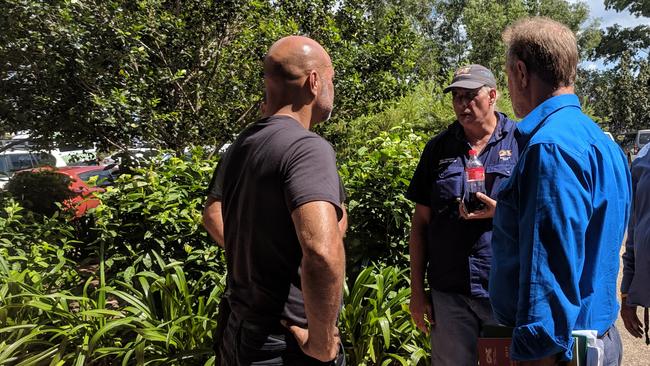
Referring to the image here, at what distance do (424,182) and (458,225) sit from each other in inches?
12.6

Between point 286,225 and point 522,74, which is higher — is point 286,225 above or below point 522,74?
below

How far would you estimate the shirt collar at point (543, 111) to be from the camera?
5.54 feet

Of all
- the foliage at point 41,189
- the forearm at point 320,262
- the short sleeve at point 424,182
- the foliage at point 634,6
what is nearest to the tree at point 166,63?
the foliage at point 41,189

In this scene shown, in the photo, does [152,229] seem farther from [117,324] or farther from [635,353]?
[635,353]

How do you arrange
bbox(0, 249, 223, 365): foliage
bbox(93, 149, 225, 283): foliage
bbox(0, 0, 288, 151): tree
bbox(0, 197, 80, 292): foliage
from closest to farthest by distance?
bbox(0, 249, 223, 365): foliage
bbox(93, 149, 225, 283): foliage
bbox(0, 197, 80, 292): foliage
bbox(0, 0, 288, 151): tree

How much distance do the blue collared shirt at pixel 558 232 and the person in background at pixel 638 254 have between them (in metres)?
1.25

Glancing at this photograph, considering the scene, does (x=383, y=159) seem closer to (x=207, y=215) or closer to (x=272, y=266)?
(x=207, y=215)

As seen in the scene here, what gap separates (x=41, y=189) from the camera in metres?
6.73

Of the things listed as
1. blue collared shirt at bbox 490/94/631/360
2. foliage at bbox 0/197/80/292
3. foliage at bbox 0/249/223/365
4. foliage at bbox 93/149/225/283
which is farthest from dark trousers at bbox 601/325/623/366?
foliage at bbox 0/197/80/292

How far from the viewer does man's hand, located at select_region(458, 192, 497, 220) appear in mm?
2435

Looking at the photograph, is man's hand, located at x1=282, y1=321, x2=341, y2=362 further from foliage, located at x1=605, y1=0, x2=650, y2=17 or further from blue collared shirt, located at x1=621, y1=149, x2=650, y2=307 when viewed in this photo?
foliage, located at x1=605, y1=0, x2=650, y2=17

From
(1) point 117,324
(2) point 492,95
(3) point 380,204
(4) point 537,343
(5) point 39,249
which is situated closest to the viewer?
(4) point 537,343

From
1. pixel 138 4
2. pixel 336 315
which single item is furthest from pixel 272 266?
pixel 138 4

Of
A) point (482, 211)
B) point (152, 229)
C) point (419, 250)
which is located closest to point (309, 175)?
point (482, 211)
